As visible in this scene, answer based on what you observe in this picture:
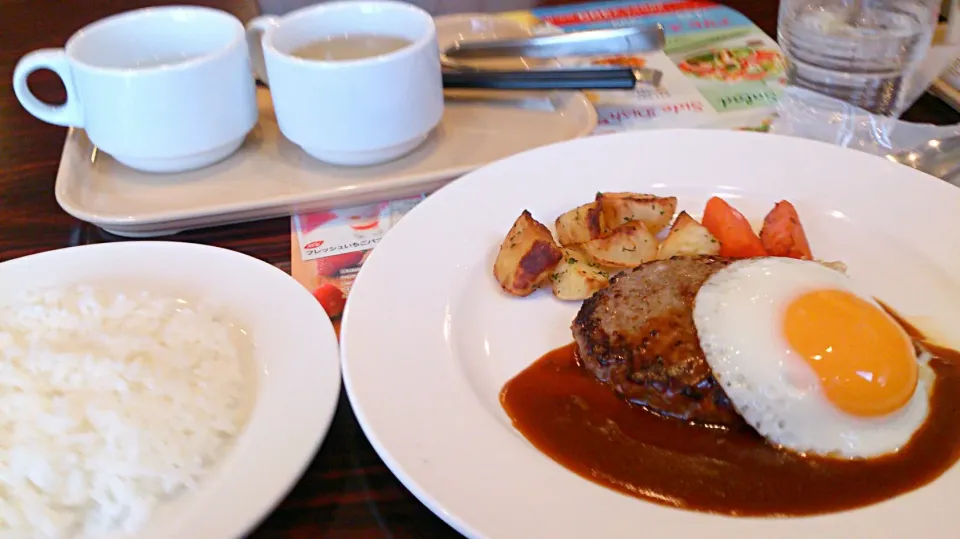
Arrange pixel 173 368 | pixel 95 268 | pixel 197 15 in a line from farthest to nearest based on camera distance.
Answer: pixel 197 15 < pixel 95 268 < pixel 173 368

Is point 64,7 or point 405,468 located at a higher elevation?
point 405,468

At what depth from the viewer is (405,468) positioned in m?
0.96

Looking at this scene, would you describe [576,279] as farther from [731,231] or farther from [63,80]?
[63,80]

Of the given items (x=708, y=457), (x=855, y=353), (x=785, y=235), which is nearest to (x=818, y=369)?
(x=855, y=353)

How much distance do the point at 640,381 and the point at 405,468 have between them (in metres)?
0.41

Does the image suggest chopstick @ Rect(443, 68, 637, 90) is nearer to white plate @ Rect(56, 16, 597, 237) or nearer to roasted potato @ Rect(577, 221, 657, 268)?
white plate @ Rect(56, 16, 597, 237)

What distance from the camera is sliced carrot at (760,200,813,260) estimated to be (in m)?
1.39

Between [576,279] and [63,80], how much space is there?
1321 mm

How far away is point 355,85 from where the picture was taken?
157cm

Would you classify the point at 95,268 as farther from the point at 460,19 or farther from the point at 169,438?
the point at 460,19

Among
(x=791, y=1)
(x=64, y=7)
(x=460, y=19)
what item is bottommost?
A: (x=64, y=7)

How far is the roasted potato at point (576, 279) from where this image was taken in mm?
1354

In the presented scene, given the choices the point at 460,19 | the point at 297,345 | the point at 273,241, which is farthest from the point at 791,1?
the point at 297,345

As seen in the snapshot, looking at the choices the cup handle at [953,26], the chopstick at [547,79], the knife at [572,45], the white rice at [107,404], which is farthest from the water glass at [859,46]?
the white rice at [107,404]
